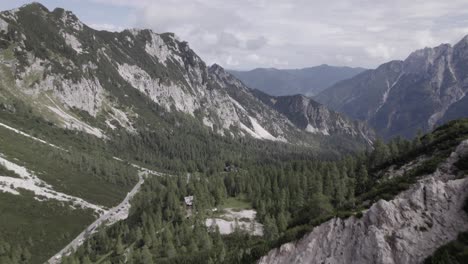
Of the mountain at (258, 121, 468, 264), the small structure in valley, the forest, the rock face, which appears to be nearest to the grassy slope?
the forest

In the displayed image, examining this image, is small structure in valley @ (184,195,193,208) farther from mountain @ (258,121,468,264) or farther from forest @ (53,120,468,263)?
mountain @ (258,121,468,264)

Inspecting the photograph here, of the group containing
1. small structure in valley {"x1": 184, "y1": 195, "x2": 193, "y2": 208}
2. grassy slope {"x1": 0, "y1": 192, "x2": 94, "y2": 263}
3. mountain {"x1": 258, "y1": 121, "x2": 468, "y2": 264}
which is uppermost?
mountain {"x1": 258, "y1": 121, "x2": 468, "y2": 264}

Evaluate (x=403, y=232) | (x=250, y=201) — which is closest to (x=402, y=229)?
(x=403, y=232)

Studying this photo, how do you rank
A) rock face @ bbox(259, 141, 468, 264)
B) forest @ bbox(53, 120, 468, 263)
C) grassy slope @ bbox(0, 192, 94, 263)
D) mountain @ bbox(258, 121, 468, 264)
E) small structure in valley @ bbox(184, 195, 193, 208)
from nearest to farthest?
mountain @ bbox(258, 121, 468, 264), rock face @ bbox(259, 141, 468, 264), forest @ bbox(53, 120, 468, 263), grassy slope @ bbox(0, 192, 94, 263), small structure in valley @ bbox(184, 195, 193, 208)

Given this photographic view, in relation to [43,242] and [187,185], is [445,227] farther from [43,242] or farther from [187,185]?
[43,242]

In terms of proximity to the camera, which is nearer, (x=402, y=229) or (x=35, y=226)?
(x=402, y=229)

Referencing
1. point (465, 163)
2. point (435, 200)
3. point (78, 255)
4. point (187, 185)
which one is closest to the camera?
point (435, 200)

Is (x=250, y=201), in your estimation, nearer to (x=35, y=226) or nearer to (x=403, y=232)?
(x=35, y=226)

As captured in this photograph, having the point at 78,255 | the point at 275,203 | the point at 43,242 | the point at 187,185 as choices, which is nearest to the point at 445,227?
the point at 275,203
